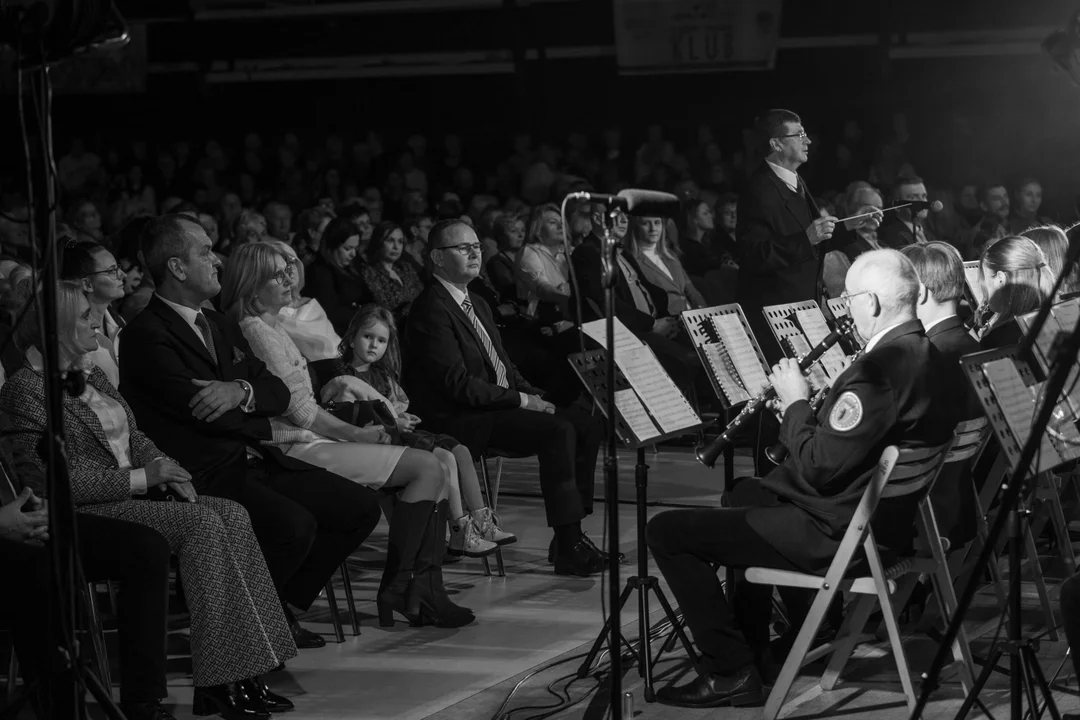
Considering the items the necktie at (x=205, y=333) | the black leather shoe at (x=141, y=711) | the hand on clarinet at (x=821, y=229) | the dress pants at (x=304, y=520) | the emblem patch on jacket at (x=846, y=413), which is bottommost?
the black leather shoe at (x=141, y=711)

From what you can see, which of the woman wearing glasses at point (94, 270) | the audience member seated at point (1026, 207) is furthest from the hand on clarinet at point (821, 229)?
the audience member seated at point (1026, 207)

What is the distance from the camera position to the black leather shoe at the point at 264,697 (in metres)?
3.69

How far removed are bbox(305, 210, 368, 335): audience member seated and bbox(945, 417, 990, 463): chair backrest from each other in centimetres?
374

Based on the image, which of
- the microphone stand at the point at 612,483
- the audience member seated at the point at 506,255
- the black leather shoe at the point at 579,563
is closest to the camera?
the microphone stand at the point at 612,483

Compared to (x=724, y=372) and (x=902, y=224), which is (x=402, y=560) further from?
(x=902, y=224)

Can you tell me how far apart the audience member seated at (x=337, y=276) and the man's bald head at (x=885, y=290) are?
12.1 feet

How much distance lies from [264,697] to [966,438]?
2.03 meters

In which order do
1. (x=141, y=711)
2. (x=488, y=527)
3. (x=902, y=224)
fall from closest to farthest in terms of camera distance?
(x=141, y=711) → (x=488, y=527) → (x=902, y=224)

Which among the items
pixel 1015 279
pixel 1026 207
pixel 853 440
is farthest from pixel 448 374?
pixel 1026 207

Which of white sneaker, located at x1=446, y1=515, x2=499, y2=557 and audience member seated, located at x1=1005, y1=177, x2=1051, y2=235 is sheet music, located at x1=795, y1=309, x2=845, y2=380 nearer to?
white sneaker, located at x1=446, y1=515, x2=499, y2=557

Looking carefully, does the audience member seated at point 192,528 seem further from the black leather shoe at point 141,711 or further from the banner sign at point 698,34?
the banner sign at point 698,34

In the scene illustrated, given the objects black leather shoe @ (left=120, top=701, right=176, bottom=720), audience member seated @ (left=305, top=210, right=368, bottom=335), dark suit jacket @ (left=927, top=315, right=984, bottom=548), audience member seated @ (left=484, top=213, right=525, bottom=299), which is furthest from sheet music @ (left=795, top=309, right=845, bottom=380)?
audience member seated @ (left=484, top=213, right=525, bottom=299)

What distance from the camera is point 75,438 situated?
3660mm

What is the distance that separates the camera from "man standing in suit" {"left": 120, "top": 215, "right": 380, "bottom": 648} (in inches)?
159
